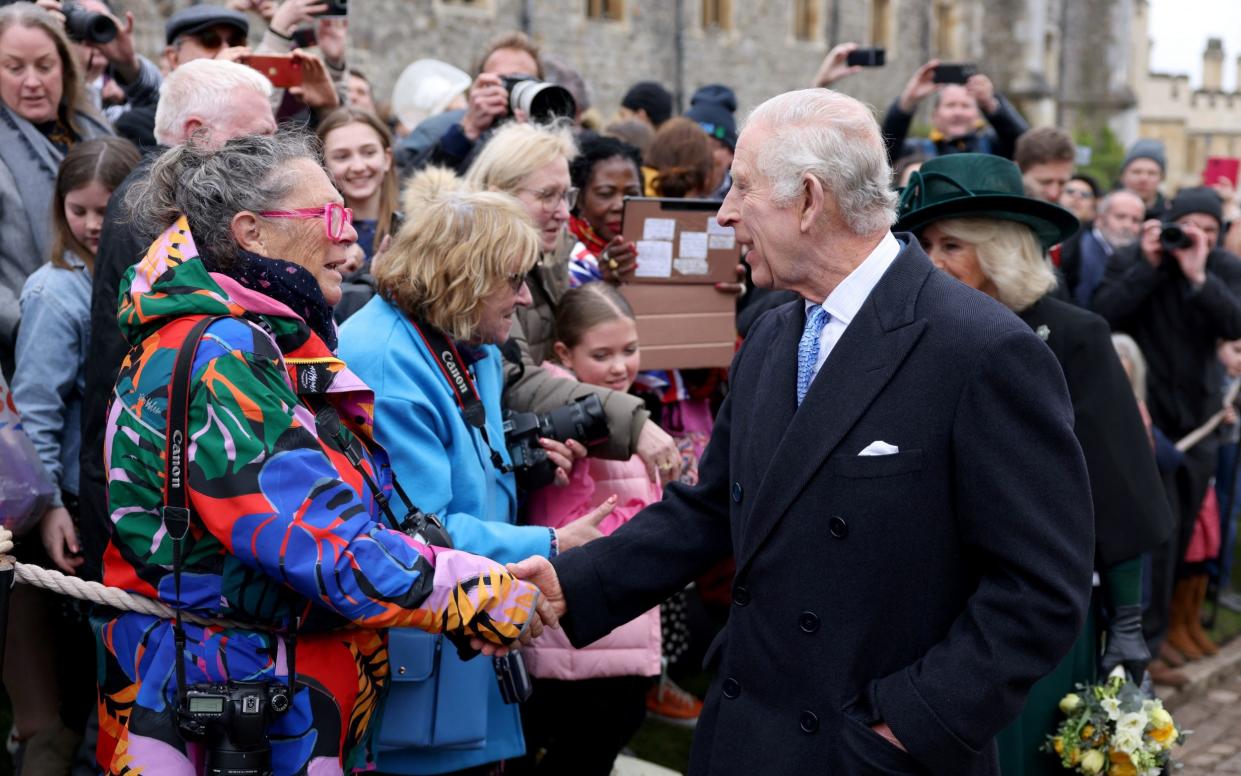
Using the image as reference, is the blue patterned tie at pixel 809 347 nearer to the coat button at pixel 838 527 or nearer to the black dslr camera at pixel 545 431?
the coat button at pixel 838 527

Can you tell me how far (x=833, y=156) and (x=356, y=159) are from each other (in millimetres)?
2784

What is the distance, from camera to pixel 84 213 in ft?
13.4

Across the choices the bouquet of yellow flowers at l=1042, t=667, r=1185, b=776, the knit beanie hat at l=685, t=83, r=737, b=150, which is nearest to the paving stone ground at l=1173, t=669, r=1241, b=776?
the bouquet of yellow flowers at l=1042, t=667, r=1185, b=776

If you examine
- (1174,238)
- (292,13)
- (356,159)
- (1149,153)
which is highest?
(292,13)

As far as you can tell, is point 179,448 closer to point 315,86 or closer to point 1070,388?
point 1070,388

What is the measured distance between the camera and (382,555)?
2.54 m

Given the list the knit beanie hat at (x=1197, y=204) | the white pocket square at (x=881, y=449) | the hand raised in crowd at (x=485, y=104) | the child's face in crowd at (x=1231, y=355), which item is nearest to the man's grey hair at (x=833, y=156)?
the white pocket square at (x=881, y=449)

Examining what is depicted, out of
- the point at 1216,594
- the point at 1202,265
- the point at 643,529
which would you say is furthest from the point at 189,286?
the point at 1216,594

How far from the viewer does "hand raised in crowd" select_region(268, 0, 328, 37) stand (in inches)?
216

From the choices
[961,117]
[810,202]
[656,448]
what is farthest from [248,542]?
[961,117]

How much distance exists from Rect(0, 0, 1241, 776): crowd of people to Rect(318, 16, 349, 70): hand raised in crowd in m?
2.00

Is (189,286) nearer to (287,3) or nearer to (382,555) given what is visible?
(382,555)

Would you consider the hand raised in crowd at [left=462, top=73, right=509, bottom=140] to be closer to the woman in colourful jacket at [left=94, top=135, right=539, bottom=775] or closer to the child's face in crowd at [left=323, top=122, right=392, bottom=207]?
the child's face in crowd at [left=323, top=122, right=392, bottom=207]

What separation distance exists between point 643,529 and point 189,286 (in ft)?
3.77
